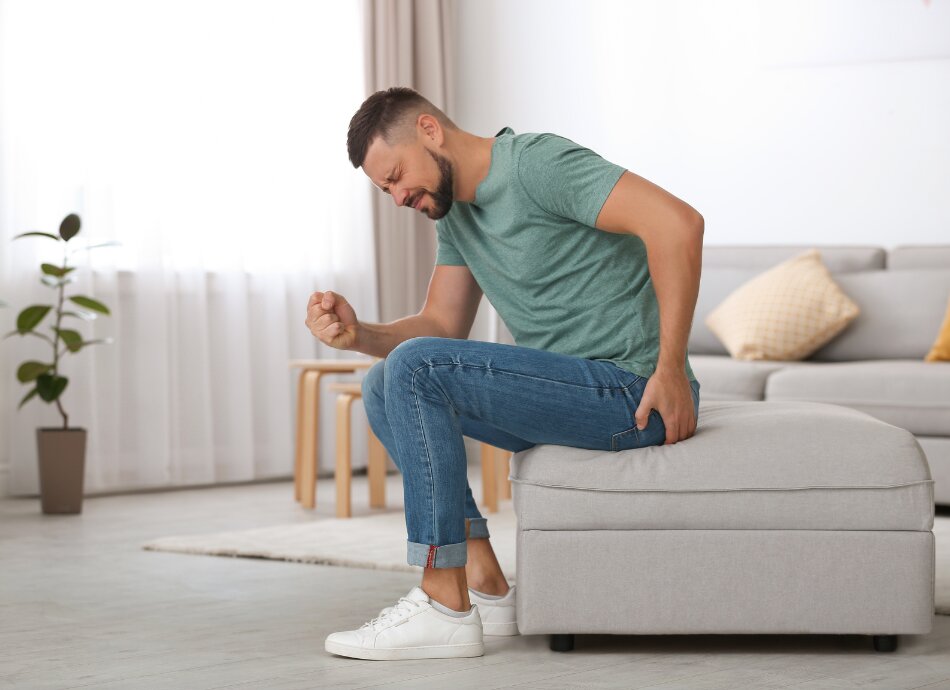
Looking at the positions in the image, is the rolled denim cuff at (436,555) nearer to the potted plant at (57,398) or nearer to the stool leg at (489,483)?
the stool leg at (489,483)

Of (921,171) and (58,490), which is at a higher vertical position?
(921,171)

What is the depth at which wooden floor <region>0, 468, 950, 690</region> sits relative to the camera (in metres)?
1.91

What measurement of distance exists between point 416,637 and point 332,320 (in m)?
0.52

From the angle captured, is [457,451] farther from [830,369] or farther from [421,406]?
[830,369]

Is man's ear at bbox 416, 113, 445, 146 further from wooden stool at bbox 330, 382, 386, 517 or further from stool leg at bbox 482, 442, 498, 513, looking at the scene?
stool leg at bbox 482, 442, 498, 513

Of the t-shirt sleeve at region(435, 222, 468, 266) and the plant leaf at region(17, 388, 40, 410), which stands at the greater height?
the t-shirt sleeve at region(435, 222, 468, 266)

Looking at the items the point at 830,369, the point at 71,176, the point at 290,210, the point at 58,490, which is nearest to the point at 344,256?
the point at 290,210

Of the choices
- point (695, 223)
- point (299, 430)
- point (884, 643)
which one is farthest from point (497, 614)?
point (299, 430)

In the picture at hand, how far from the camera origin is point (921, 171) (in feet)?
15.0

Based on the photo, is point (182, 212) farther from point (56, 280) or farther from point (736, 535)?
point (736, 535)

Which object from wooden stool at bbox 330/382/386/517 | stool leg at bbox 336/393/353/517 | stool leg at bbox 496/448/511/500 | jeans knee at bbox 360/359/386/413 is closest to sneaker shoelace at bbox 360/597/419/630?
jeans knee at bbox 360/359/386/413

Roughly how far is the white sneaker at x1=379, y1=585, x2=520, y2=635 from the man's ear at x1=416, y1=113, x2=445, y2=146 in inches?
28.5

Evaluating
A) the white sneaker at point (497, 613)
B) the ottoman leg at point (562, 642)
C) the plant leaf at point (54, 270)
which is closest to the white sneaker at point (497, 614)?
the white sneaker at point (497, 613)

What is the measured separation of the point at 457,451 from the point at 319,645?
41cm
